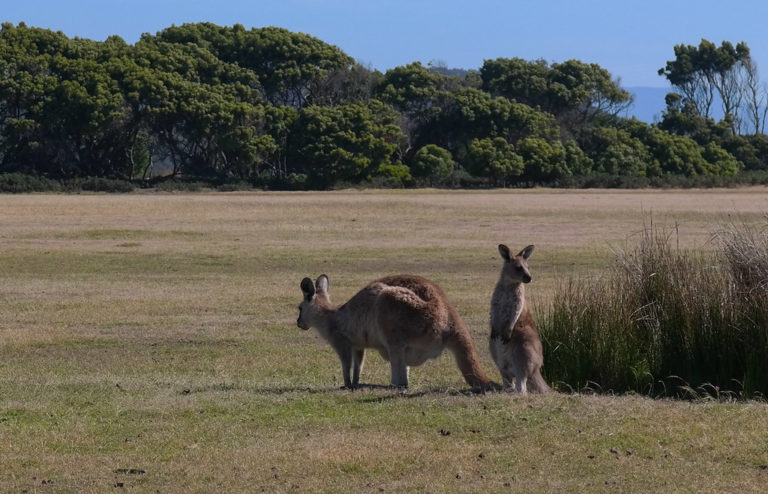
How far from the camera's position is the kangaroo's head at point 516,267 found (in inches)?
419

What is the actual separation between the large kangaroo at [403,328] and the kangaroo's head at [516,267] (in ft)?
2.45

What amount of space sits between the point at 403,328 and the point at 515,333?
1091 mm

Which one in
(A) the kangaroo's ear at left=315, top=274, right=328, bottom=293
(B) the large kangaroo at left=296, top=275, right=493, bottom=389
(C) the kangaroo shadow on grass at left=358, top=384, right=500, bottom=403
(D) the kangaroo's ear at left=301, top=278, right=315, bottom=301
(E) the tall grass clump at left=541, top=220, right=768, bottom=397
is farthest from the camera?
(A) the kangaroo's ear at left=315, top=274, right=328, bottom=293

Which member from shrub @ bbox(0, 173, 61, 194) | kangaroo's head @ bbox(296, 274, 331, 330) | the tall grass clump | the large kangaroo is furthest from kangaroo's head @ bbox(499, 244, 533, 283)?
shrub @ bbox(0, 173, 61, 194)

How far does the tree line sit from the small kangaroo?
6356 centimetres

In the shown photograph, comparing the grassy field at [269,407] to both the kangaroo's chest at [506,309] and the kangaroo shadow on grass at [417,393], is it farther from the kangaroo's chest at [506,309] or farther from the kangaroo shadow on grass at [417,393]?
the kangaroo's chest at [506,309]

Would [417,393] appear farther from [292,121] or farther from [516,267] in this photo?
[292,121]

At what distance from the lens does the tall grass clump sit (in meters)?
11.8

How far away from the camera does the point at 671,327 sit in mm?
12133

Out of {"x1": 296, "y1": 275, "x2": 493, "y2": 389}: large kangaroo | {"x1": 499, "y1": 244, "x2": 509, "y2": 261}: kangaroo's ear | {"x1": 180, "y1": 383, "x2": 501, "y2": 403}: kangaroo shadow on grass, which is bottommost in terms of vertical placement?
{"x1": 180, "y1": 383, "x2": 501, "y2": 403}: kangaroo shadow on grass

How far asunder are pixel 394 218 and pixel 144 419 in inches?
1382

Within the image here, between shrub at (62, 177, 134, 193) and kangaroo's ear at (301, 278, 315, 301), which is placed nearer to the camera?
kangaroo's ear at (301, 278, 315, 301)

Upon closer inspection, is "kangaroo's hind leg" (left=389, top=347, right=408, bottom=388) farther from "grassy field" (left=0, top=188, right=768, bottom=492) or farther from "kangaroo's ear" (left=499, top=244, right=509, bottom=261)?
"kangaroo's ear" (left=499, top=244, right=509, bottom=261)

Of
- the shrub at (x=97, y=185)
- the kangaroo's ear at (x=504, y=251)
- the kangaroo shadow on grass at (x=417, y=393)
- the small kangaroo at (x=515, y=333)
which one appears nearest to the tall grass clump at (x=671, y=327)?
the small kangaroo at (x=515, y=333)
